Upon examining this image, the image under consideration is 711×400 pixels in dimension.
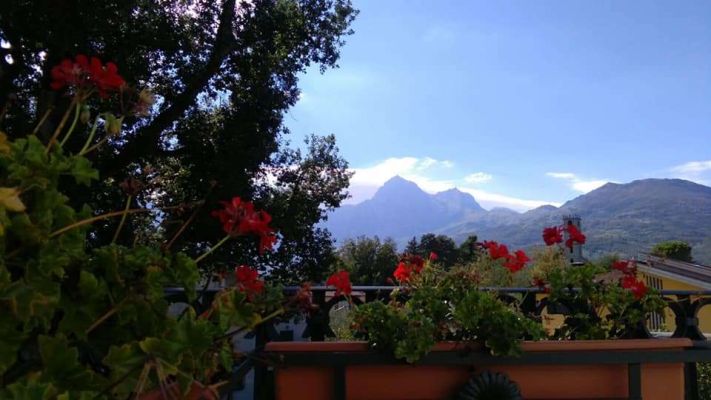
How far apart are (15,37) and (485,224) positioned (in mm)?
144259

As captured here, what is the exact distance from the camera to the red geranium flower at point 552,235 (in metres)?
2.27

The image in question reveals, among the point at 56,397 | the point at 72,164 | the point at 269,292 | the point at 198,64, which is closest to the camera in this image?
the point at 56,397

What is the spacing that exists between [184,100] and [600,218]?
94.3m

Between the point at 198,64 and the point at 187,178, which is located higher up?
the point at 198,64

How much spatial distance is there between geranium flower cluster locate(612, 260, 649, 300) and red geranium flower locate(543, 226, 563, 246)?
0.23m

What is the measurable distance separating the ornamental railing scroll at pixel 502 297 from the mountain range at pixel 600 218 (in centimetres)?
1022

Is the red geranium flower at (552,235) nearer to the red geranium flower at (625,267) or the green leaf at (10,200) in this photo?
the red geranium flower at (625,267)

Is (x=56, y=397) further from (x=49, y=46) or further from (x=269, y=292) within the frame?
(x=49, y=46)

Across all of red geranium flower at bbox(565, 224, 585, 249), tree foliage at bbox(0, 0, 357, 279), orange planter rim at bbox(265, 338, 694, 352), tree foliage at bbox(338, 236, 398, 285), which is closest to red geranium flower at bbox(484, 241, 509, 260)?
red geranium flower at bbox(565, 224, 585, 249)

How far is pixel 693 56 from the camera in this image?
34.0 feet

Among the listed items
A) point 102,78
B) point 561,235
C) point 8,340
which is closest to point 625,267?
point 561,235

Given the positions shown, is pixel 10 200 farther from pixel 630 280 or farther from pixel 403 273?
pixel 630 280

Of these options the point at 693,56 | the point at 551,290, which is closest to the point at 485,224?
the point at 693,56

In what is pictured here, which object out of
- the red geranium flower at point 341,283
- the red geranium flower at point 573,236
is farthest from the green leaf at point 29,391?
the red geranium flower at point 573,236
